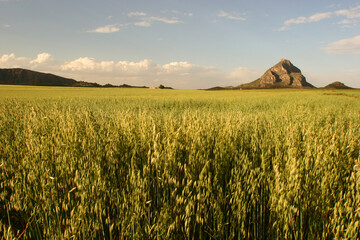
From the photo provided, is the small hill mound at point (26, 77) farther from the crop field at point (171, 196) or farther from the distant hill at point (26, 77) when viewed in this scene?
the crop field at point (171, 196)

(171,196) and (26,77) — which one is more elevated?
(26,77)

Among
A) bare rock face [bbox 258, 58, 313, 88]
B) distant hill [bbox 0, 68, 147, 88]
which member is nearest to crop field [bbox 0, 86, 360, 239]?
distant hill [bbox 0, 68, 147, 88]

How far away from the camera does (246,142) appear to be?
3.11m

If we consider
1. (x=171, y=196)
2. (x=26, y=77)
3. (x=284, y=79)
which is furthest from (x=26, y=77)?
(x=284, y=79)

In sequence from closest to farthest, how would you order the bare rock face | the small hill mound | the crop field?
the crop field → the small hill mound → the bare rock face

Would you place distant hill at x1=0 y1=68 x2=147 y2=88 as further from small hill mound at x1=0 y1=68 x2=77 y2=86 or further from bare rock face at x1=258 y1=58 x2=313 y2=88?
bare rock face at x1=258 y1=58 x2=313 y2=88

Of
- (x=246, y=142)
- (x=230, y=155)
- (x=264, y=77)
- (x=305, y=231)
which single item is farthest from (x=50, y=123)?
(x=264, y=77)

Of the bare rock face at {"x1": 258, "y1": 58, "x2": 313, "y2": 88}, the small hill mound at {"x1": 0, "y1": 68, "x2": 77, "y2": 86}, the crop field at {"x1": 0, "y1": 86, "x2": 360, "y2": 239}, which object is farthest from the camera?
the bare rock face at {"x1": 258, "y1": 58, "x2": 313, "y2": 88}

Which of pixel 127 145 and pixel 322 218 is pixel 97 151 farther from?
pixel 322 218

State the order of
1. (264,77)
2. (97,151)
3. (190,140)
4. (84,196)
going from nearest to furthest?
1. (84,196)
2. (97,151)
3. (190,140)
4. (264,77)

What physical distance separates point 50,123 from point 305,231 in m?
3.65

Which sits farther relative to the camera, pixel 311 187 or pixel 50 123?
pixel 50 123

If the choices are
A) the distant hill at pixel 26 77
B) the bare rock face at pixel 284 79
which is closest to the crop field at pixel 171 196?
the distant hill at pixel 26 77

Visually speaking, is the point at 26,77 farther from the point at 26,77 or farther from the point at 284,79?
the point at 284,79
